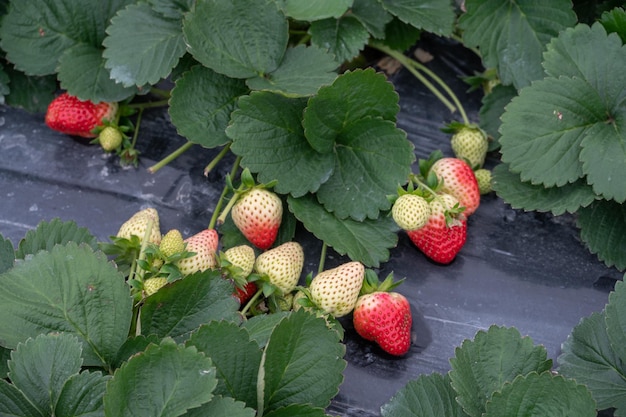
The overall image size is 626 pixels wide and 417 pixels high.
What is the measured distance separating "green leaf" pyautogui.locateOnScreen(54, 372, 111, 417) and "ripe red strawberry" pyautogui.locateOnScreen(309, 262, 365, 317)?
1.35 feet

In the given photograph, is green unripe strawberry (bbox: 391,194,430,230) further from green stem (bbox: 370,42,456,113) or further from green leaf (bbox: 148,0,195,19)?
green leaf (bbox: 148,0,195,19)

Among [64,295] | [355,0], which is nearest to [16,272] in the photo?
[64,295]

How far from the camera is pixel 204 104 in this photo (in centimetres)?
158

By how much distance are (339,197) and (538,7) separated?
64 centimetres

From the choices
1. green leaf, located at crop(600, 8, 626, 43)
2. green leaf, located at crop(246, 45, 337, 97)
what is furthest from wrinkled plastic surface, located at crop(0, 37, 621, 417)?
green leaf, located at crop(600, 8, 626, 43)

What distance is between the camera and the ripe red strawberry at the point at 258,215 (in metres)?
1.46

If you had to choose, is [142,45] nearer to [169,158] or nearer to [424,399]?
[169,158]

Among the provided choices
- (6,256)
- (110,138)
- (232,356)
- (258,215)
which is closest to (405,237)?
(258,215)

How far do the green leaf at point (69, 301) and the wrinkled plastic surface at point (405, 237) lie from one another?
319 millimetres

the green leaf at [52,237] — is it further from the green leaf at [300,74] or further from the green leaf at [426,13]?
the green leaf at [426,13]

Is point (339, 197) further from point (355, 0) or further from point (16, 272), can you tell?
point (16, 272)

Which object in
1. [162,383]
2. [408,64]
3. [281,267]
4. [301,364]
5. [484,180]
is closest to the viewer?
[162,383]

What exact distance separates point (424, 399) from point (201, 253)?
459 mm

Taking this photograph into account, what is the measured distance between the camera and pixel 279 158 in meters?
1.51
